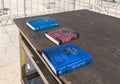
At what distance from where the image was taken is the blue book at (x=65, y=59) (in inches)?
38.2

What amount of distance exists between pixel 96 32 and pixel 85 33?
0.10 metres

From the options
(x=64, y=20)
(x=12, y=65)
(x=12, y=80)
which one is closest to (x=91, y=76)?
(x=64, y=20)

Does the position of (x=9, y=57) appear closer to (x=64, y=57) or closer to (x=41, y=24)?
(x=41, y=24)

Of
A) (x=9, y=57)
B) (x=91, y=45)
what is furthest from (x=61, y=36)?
(x=9, y=57)

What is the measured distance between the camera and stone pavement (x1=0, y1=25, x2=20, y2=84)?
2.32 m

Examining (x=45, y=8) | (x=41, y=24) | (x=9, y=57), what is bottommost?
(x=9, y=57)

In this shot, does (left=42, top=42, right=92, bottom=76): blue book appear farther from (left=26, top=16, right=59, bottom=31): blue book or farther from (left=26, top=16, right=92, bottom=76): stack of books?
(left=26, top=16, right=59, bottom=31): blue book

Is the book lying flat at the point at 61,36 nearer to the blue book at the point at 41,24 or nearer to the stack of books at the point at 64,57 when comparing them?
the stack of books at the point at 64,57

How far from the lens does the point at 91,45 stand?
4.28 feet

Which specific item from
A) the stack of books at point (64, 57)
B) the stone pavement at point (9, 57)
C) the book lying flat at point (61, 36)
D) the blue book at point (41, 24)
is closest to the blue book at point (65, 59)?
the stack of books at point (64, 57)

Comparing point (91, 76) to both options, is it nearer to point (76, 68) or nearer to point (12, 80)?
point (76, 68)

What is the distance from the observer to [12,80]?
89.7 inches

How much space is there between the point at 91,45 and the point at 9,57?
1.86 meters

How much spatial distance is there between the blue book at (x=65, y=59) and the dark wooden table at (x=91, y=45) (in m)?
0.03
